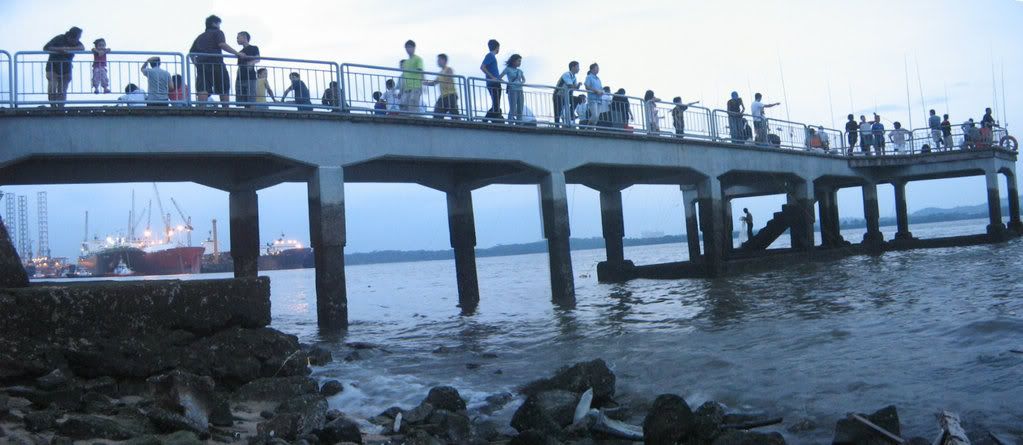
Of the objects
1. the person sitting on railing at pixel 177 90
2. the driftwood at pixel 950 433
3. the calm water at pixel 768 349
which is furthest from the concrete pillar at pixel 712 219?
the driftwood at pixel 950 433

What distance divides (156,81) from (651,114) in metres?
12.8

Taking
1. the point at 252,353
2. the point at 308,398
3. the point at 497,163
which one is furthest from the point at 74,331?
the point at 497,163

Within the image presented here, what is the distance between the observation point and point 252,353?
909 centimetres

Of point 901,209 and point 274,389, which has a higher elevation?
point 901,209

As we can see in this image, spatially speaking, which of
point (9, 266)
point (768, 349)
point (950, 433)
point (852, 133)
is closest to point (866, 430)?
point (950, 433)

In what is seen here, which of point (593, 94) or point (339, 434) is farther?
point (593, 94)

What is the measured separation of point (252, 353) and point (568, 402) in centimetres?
398

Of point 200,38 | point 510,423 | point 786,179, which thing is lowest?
point 510,423

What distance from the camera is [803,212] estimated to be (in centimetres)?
2920

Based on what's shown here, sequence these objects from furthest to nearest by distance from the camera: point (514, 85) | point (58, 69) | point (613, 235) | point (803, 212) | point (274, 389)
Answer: point (803, 212)
point (613, 235)
point (514, 85)
point (58, 69)
point (274, 389)

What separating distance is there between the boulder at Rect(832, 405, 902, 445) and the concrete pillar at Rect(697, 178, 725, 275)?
59.7 feet

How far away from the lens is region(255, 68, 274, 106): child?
1464 cm

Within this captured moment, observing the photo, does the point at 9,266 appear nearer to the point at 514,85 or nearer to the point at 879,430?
the point at 879,430

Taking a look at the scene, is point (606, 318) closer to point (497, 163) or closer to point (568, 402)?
point (497, 163)
